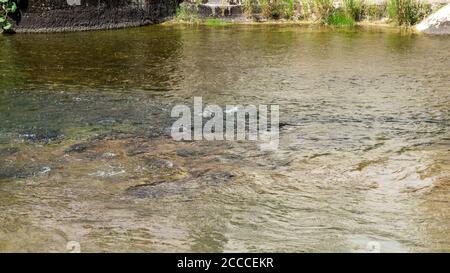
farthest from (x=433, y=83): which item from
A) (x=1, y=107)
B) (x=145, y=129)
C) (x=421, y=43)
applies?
Result: (x=1, y=107)

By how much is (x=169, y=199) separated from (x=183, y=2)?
8.31 metres

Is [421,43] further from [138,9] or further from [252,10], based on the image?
[138,9]

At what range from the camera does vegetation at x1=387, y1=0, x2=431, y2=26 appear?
33.8 feet

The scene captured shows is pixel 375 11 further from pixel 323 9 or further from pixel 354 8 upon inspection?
pixel 323 9

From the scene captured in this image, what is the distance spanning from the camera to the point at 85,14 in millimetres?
10133

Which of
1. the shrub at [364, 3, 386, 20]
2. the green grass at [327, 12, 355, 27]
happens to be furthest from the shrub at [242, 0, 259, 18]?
the shrub at [364, 3, 386, 20]

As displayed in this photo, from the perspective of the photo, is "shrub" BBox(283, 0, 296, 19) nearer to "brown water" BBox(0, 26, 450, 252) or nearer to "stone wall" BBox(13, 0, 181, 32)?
"stone wall" BBox(13, 0, 181, 32)

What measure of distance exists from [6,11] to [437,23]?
677 cm

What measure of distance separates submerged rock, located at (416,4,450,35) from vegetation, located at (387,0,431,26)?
30 centimetres

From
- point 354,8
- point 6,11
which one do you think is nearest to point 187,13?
point 354,8

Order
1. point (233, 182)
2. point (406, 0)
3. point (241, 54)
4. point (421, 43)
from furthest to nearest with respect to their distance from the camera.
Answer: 1. point (406, 0)
2. point (421, 43)
3. point (241, 54)
4. point (233, 182)

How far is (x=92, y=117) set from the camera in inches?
213

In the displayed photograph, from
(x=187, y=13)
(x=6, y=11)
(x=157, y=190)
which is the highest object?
(x=6, y=11)

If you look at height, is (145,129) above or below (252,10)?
below
